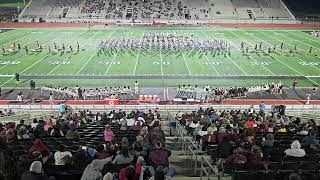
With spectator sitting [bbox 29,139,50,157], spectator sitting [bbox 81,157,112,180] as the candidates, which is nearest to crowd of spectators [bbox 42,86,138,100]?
spectator sitting [bbox 29,139,50,157]

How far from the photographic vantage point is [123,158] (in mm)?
7129

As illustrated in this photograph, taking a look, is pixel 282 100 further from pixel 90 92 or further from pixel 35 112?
pixel 35 112

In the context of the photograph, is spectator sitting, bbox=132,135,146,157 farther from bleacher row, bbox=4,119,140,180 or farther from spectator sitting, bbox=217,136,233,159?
spectator sitting, bbox=217,136,233,159

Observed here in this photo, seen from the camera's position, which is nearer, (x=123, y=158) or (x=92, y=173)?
(x=92, y=173)

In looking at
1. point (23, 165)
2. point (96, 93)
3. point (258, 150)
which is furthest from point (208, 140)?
point (96, 93)

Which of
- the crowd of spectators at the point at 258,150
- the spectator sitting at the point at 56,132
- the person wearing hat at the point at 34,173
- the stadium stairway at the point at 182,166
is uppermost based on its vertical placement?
the person wearing hat at the point at 34,173

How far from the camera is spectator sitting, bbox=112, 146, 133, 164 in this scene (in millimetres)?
7109

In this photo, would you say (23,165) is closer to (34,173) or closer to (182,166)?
(34,173)

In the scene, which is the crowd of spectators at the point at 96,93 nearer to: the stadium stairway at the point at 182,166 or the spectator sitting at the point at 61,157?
the stadium stairway at the point at 182,166

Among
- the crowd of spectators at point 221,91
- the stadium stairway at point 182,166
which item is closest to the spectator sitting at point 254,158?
the stadium stairway at point 182,166

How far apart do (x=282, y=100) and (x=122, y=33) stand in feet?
92.3

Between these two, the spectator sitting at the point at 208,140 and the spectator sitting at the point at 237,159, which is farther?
the spectator sitting at the point at 208,140

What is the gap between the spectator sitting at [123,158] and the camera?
711 centimetres

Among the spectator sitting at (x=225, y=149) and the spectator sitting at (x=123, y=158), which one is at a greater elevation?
the spectator sitting at (x=123, y=158)
